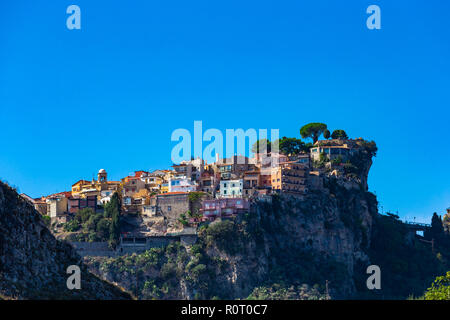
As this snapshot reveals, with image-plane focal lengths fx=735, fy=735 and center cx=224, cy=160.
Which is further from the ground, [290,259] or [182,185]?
[182,185]

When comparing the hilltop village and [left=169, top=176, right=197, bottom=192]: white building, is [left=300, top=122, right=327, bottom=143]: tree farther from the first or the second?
[left=169, top=176, right=197, bottom=192]: white building

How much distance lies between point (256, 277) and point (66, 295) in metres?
54.3

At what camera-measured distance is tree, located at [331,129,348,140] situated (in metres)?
121

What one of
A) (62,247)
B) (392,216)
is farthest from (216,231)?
(62,247)

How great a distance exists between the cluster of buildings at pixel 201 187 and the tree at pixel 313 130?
502 centimetres

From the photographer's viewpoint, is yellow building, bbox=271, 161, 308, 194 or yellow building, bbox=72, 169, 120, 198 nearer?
yellow building, bbox=271, 161, 308, 194

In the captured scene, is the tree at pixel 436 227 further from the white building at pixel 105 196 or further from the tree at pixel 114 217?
the tree at pixel 114 217

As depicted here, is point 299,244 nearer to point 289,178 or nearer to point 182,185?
point 289,178

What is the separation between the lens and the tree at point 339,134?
120812 mm

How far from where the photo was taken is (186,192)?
99938 millimetres

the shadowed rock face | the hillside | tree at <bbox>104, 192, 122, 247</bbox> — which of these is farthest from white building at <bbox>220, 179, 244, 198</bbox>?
the shadowed rock face

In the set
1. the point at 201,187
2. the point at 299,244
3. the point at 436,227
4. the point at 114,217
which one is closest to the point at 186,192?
the point at 201,187

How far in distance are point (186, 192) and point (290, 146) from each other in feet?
80.4

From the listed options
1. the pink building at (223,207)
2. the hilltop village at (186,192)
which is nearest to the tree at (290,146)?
the hilltop village at (186,192)
